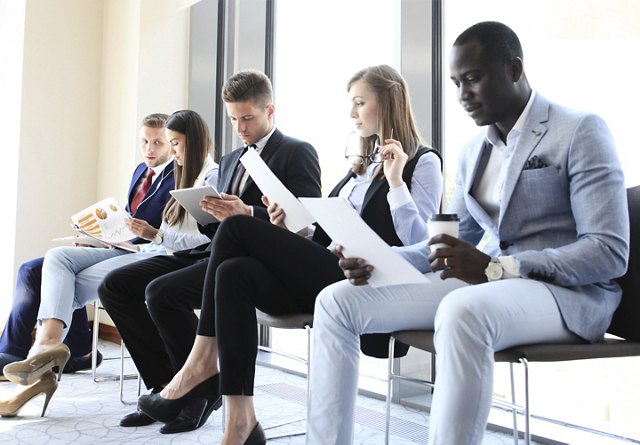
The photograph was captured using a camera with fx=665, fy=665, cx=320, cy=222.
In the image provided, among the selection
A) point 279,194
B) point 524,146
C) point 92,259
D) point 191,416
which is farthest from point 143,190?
point 524,146

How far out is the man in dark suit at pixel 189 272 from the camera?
221 cm

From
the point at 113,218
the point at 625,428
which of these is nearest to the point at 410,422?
the point at 625,428

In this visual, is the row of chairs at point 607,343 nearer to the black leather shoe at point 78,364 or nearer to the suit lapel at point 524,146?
the suit lapel at point 524,146

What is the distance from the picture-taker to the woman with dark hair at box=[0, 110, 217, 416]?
2.41 m

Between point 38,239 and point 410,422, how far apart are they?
9.17ft

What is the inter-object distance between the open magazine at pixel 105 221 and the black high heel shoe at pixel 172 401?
2.55ft

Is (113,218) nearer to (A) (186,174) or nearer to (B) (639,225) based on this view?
(A) (186,174)

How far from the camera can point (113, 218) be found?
8.60ft

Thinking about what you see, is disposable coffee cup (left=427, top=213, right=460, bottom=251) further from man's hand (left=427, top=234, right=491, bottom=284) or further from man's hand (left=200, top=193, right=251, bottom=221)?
man's hand (left=200, top=193, right=251, bottom=221)

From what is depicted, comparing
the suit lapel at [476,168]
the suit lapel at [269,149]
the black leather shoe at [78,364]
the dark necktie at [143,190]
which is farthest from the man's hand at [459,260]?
the black leather shoe at [78,364]

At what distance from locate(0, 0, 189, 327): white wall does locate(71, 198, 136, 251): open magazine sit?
150 cm

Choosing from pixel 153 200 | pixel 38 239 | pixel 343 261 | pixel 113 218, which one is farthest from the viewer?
pixel 38 239

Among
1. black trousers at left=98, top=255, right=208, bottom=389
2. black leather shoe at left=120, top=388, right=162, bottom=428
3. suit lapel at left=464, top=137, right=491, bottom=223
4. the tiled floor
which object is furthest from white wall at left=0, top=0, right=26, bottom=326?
suit lapel at left=464, top=137, right=491, bottom=223

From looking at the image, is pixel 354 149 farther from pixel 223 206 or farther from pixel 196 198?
pixel 196 198
